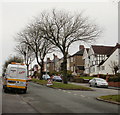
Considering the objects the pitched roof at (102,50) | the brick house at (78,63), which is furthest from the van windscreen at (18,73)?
the brick house at (78,63)

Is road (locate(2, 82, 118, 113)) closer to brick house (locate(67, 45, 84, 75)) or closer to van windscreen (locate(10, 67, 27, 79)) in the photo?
van windscreen (locate(10, 67, 27, 79))

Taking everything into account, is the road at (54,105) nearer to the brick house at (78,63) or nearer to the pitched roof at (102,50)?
the pitched roof at (102,50)

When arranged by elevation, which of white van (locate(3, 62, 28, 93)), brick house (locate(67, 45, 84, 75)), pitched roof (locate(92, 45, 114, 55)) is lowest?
white van (locate(3, 62, 28, 93))

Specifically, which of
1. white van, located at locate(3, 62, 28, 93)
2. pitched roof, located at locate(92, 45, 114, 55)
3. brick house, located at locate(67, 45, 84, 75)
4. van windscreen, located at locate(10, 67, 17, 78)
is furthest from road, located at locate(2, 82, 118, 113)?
brick house, located at locate(67, 45, 84, 75)

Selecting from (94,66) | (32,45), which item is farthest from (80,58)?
(32,45)

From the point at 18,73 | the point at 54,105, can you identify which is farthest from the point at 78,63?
the point at 54,105

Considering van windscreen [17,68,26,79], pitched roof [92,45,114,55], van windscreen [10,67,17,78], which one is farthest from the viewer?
pitched roof [92,45,114,55]

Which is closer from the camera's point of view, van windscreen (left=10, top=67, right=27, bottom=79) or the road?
the road

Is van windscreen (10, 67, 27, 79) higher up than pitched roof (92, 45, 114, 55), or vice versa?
pitched roof (92, 45, 114, 55)

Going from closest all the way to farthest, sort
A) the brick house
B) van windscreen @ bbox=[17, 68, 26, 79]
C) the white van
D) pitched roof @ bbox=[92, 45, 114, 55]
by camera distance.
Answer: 1. the white van
2. van windscreen @ bbox=[17, 68, 26, 79]
3. pitched roof @ bbox=[92, 45, 114, 55]
4. the brick house

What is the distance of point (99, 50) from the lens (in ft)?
210

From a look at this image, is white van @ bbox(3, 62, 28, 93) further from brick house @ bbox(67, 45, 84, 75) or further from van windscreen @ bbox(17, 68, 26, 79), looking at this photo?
brick house @ bbox(67, 45, 84, 75)

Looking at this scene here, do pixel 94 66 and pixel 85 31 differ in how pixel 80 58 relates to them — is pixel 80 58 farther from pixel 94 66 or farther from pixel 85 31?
pixel 85 31

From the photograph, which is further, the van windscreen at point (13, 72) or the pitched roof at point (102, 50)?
the pitched roof at point (102, 50)
